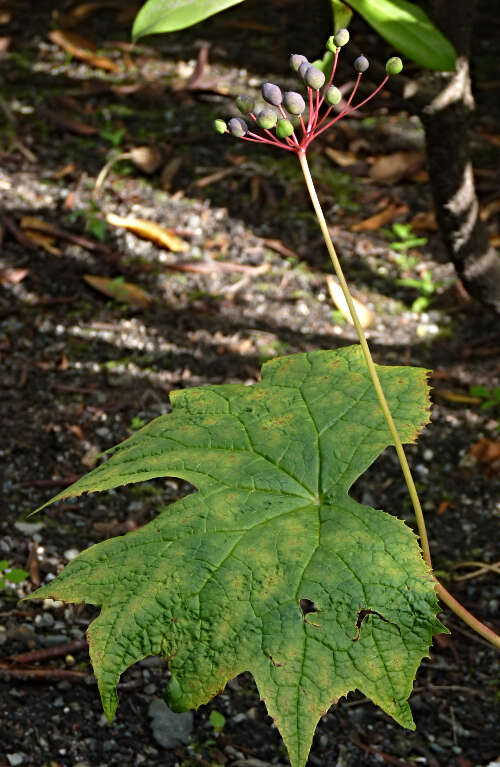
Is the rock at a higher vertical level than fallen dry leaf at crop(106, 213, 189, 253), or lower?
higher

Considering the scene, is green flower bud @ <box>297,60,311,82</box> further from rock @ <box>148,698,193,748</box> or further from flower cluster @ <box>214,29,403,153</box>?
rock @ <box>148,698,193,748</box>

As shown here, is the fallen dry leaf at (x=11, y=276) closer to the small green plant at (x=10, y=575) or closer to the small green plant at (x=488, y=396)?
the small green plant at (x=10, y=575)

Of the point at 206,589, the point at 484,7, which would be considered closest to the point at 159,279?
the point at 206,589

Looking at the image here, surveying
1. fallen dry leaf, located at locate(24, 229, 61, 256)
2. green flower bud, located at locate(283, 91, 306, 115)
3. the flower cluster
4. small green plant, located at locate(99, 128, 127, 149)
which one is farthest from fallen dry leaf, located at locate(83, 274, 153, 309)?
green flower bud, located at locate(283, 91, 306, 115)

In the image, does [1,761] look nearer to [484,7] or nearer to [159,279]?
[159,279]

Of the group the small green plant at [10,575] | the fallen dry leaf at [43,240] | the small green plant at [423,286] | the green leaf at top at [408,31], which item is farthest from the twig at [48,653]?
the small green plant at [423,286]
